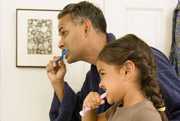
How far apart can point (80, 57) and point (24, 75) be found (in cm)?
42

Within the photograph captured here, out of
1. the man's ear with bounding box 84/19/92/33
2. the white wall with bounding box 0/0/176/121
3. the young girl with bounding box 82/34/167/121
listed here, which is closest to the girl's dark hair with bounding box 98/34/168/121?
the young girl with bounding box 82/34/167/121

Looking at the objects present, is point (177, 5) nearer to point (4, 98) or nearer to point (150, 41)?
point (150, 41)

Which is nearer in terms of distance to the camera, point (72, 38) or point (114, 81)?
point (114, 81)

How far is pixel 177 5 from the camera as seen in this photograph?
1.96 m

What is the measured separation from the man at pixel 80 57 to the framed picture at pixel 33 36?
0.16 m

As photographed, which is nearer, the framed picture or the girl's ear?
the girl's ear

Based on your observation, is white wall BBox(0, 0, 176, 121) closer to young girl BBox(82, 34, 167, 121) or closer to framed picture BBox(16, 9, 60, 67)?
framed picture BBox(16, 9, 60, 67)

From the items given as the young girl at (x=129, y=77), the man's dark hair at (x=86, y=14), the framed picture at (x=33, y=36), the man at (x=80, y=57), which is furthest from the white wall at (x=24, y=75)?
the young girl at (x=129, y=77)

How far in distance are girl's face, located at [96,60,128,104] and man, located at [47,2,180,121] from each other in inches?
9.1

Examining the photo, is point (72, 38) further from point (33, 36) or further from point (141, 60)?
point (141, 60)

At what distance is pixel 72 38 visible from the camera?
1.66 meters

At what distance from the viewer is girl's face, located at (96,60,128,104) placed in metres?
1.25

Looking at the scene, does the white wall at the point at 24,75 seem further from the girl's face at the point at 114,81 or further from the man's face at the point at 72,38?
the girl's face at the point at 114,81

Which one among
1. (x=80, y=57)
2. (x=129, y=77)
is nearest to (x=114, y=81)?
(x=129, y=77)
